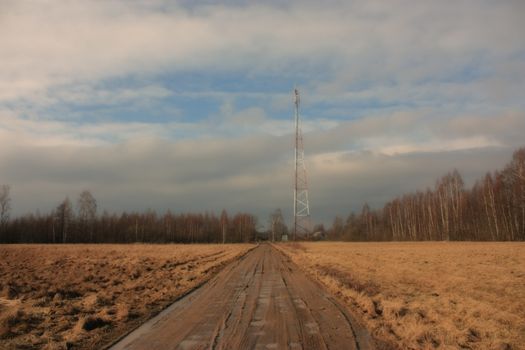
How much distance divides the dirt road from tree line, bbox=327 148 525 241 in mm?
74572

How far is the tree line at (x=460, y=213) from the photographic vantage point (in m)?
77.9

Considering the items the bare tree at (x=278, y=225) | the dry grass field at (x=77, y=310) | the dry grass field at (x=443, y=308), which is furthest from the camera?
the bare tree at (x=278, y=225)

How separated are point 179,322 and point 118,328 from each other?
148 centimetres

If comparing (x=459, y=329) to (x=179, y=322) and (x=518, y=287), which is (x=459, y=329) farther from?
(x=518, y=287)

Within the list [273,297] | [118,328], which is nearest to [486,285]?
[273,297]

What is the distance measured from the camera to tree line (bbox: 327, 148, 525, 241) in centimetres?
7794

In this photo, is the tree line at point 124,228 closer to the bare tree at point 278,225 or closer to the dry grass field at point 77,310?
the bare tree at point 278,225

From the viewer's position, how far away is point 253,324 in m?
10.3

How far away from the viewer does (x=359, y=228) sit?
14012 cm

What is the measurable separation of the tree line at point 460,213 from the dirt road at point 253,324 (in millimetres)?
74572

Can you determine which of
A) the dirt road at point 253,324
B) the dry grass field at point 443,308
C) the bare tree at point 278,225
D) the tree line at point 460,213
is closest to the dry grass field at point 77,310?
the dirt road at point 253,324

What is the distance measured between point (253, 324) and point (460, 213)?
3676 inches

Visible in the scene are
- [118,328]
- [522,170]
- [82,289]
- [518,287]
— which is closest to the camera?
[118,328]

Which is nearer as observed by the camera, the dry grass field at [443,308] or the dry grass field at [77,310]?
the dry grass field at [443,308]
